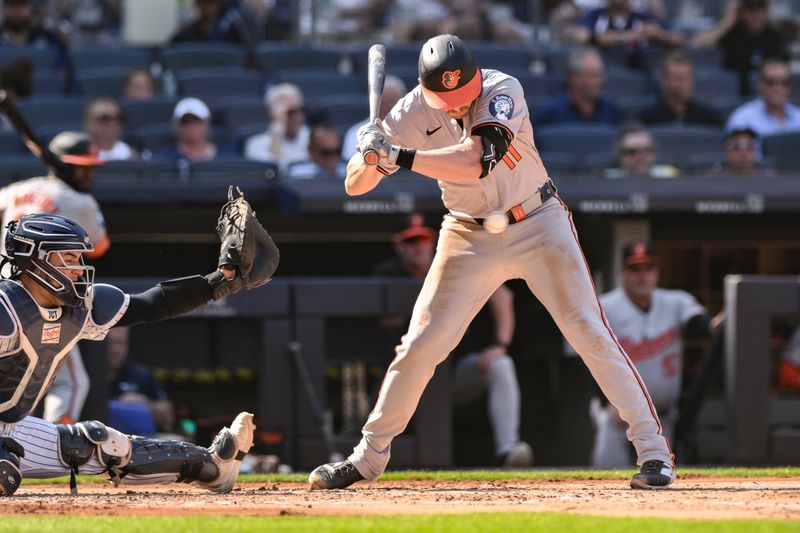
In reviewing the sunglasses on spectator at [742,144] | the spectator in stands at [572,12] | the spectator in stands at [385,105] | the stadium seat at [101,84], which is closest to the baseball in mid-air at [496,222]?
the spectator in stands at [385,105]

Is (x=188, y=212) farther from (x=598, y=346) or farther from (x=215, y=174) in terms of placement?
(x=598, y=346)

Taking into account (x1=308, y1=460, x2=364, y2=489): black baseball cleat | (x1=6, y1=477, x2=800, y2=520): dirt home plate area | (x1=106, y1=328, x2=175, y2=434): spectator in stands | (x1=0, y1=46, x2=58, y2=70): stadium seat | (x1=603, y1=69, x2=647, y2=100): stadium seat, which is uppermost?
(x1=0, y1=46, x2=58, y2=70): stadium seat

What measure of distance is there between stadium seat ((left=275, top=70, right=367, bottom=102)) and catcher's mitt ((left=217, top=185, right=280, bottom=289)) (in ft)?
17.7

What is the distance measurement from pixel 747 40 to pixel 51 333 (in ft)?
26.1

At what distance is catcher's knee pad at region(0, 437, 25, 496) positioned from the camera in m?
4.77

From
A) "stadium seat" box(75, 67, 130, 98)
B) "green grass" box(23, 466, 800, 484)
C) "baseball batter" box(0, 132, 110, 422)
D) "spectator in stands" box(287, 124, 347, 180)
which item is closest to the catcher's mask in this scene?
"green grass" box(23, 466, 800, 484)

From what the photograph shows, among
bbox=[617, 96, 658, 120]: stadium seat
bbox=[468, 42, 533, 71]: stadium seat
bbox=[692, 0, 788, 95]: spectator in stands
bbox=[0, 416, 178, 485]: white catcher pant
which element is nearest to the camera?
bbox=[0, 416, 178, 485]: white catcher pant

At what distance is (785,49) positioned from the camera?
11281 millimetres

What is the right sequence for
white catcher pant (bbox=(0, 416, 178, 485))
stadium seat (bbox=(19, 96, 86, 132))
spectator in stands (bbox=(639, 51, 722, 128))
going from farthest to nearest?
spectator in stands (bbox=(639, 51, 722, 128)) → stadium seat (bbox=(19, 96, 86, 132)) → white catcher pant (bbox=(0, 416, 178, 485))

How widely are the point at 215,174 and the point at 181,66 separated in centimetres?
252

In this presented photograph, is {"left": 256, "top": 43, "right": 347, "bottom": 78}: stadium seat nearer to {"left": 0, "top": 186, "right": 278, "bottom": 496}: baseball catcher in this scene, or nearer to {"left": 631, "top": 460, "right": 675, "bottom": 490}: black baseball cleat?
{"left": 0, "top": 186, "right": 278, "bottom": 496}: baseball catcher

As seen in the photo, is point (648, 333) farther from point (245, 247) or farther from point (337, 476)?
point (245, 247)

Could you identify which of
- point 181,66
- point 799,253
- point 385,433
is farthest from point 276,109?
point 385,433

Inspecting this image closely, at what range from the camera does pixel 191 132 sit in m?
9.02
